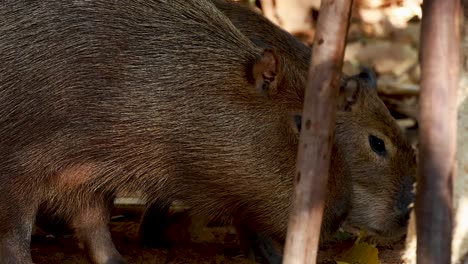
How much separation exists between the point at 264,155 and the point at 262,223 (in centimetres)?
30

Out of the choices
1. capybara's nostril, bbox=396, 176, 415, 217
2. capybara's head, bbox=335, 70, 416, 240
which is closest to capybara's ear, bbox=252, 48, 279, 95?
capybara's head, bbox=335, 70, 416, 240

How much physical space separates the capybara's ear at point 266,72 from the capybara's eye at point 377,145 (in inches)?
37.6

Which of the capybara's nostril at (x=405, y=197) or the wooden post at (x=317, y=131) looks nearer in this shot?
the wooden post at (x=317, y=131)

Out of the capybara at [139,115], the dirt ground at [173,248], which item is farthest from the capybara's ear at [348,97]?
the dirt ground at [173,248]

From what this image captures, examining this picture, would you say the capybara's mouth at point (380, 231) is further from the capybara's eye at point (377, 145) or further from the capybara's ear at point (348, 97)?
the capybara's ear at point (348, 97)

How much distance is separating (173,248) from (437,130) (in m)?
2.58

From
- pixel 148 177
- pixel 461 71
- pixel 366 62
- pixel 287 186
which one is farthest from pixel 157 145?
pixel 366 62

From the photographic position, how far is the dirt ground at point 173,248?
5383mm

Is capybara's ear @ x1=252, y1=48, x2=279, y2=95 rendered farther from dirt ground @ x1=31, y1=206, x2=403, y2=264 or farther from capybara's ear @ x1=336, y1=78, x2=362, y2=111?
dirt ground @ x1=31, y1=206, x2=403, y2=264

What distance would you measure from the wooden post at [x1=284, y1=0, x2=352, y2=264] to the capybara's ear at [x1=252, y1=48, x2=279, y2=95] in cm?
122

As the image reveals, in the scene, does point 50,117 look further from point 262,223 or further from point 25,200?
point 262,223

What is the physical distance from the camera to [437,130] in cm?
324

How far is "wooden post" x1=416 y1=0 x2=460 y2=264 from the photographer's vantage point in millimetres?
3234

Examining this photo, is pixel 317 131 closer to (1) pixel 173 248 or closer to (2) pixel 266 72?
(2) pixel 266 72
